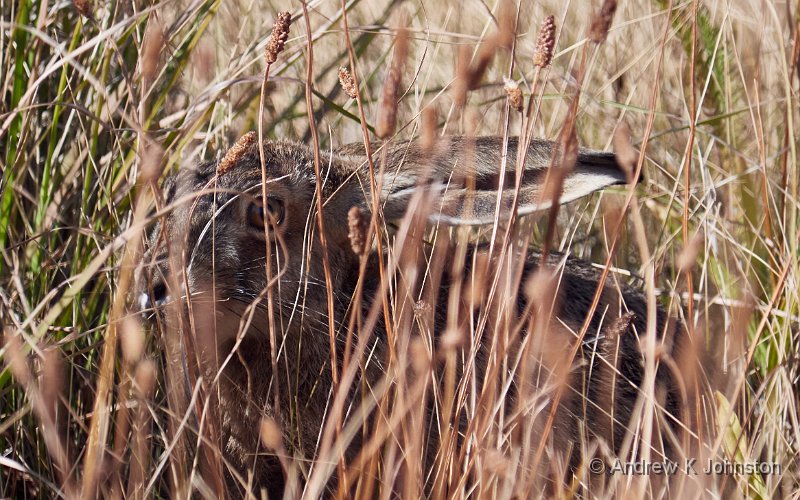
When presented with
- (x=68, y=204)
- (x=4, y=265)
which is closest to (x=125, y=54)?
(x=68, y=204)

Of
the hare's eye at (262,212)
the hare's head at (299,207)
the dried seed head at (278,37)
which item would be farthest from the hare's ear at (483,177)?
the dried seed head at (278,37)

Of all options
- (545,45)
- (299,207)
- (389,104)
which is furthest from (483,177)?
(389,104)

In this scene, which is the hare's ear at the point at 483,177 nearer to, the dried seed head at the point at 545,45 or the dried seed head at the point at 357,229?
the dried seed head at the point at 545,45

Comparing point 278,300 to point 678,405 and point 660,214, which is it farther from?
point 660,214

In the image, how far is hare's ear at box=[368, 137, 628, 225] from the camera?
11.5 ft

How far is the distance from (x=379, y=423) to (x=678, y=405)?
5.75ft

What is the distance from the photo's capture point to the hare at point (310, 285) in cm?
361

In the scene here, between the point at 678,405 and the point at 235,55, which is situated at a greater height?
the point at 235,55

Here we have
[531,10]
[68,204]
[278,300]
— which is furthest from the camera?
[531,10]

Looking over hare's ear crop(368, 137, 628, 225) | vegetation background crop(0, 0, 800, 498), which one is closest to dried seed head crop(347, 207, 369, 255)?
vegetation background crop(0, 0, 800, 498)

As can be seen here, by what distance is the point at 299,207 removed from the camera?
4121 mm

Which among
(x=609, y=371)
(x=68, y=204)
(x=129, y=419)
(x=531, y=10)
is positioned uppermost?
(x=531, y=10)

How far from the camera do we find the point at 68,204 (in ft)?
14.4

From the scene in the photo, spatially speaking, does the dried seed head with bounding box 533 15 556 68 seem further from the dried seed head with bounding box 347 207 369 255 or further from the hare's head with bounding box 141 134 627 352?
the hare's head with bounding box 141 134 627 352
